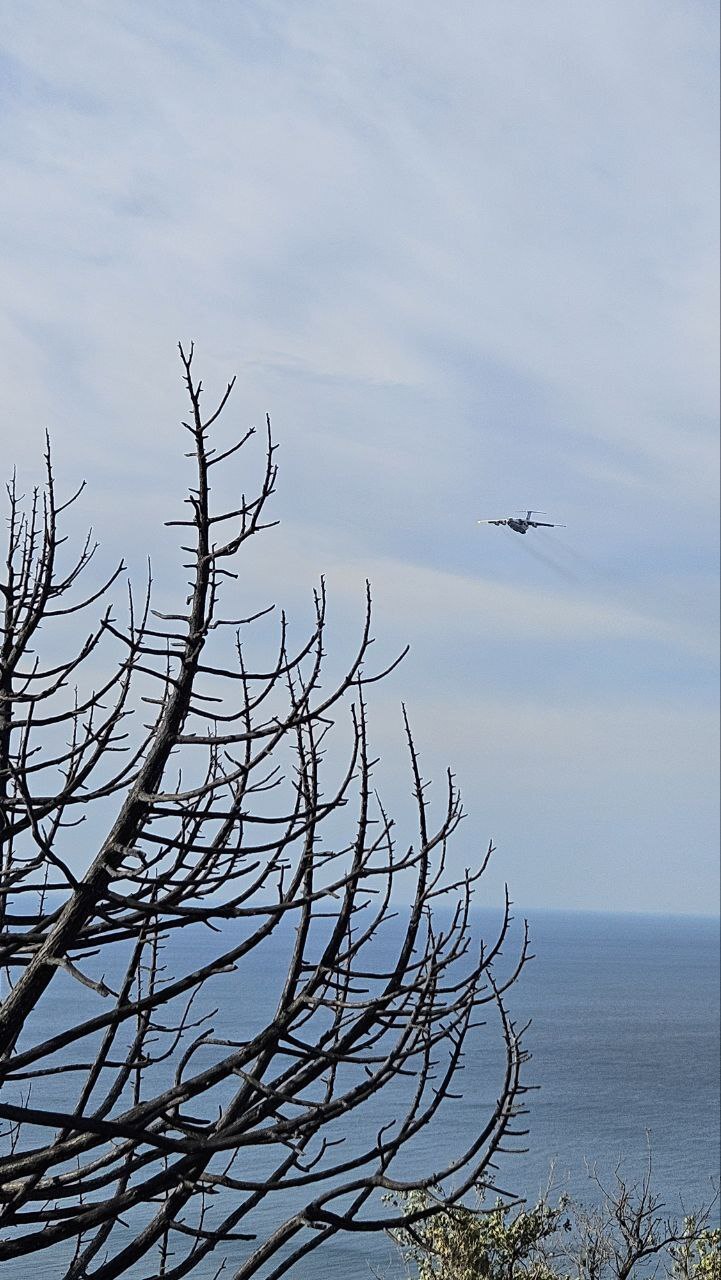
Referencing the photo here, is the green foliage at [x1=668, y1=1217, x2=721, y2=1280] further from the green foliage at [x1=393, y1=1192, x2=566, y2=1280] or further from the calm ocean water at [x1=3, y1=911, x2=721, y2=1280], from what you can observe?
the calm ocean water at [x1=3, y1=911, x2=721, y2=1280]

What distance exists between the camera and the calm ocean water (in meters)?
49.6

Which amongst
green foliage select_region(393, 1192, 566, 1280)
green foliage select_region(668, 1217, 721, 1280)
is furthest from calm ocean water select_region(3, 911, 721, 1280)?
green foliage select_region(668, 1217, 721, 1280)

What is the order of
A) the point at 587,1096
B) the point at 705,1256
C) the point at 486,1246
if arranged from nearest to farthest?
1. the point at 705,1256
2. the point at 486,1246
3. the point at 587,1096

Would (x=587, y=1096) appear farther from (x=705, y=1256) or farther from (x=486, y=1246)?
(x=486, y=1246)

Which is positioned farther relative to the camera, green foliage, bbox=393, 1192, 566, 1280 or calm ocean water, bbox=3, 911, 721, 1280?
calm ocean water, bbox=3, 911, 721, 1280

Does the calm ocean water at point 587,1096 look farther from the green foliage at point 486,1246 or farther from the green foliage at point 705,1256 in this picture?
the green foliage at point 705,1256

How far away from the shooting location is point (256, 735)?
12.2 feet

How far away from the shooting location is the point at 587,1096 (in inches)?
2891

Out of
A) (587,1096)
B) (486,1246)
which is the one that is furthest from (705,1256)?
(587,1096)

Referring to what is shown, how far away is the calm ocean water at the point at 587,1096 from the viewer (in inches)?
1951

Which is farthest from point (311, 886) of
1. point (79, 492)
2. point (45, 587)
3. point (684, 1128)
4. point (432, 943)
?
point (684, 1128)

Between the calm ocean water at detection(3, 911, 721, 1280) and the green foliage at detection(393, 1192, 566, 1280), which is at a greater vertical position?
the green foliage at detection(393, 1192, 566, 1280)

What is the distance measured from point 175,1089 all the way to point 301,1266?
45538 mm

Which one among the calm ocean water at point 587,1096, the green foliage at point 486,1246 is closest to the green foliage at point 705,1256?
the green foliage at point 486,1246
